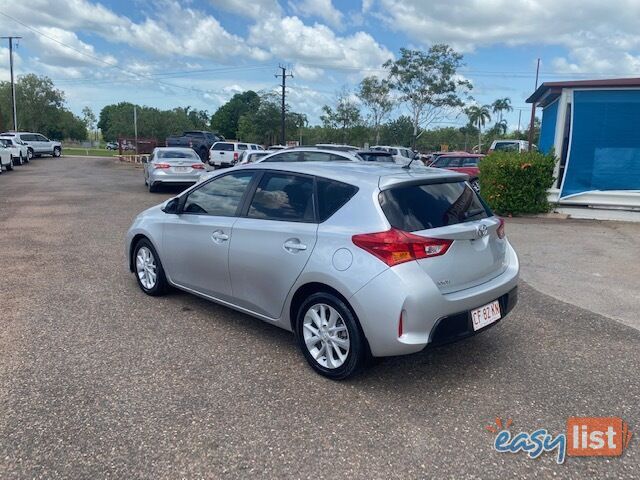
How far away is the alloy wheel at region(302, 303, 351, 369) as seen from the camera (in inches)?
142

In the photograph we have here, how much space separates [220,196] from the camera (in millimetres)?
4746

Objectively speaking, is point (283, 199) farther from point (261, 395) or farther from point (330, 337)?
point (261, 395)

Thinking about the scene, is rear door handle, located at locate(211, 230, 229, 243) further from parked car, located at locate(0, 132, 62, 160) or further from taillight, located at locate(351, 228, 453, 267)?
parked car, located at locate(0, 132, 62, 160)

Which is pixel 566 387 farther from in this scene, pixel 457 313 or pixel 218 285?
pixel 218 285

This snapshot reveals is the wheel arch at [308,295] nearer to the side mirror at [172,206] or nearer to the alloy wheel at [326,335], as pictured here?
the alloy wheel at [326,335]

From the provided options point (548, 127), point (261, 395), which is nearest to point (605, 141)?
point (548, 127)

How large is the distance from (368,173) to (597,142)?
10.6 meters

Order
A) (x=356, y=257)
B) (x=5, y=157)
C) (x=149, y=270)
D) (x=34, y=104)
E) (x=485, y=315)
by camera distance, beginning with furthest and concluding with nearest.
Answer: (x=34, y=104) < (x=5, y=157) < (x=149, y=270) < (x=485, y=315) < (x=356, y=257)

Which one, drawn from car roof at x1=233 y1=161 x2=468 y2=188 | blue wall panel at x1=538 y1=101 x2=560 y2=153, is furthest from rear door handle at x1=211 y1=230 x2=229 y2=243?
blue wall panel at x1=538 y1=101 x2=560 y2=153

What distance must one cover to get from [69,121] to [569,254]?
8953cm

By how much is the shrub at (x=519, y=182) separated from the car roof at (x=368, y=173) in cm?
896

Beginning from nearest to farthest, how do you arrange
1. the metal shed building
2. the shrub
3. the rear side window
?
1. the rear side window
2. the metal shed building
3. the shrub

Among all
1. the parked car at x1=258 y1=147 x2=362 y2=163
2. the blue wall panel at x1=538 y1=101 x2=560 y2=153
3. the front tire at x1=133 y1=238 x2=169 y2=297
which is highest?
the blue wall panel at x1=538 y1=101 x2=560 y2=153

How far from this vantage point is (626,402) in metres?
3.45
